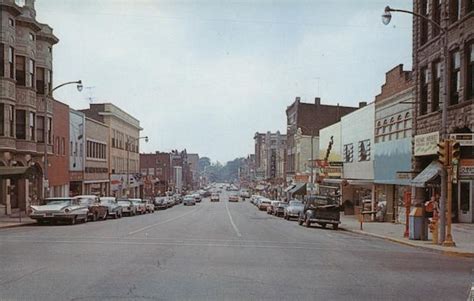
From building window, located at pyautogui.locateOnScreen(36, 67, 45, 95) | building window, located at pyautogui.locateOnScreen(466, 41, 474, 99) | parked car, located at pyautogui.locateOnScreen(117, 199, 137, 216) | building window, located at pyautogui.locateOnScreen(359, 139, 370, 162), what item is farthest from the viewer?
parked car, located at pyautogui.locateOnScreen(117, 199, 137, 216)

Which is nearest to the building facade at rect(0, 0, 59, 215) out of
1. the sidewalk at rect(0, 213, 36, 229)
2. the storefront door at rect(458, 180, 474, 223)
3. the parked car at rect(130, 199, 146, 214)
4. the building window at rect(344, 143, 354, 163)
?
the sidewalk at rect(0, 213, 36, 229)

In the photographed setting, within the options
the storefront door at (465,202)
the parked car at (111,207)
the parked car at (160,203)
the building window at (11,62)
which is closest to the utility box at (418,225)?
the storefront door at (465,202)

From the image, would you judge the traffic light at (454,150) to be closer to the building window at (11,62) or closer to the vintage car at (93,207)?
the vintage car at (93,207)

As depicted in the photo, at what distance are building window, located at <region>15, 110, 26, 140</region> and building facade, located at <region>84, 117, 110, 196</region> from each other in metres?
22.1

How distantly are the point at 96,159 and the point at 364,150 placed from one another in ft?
111

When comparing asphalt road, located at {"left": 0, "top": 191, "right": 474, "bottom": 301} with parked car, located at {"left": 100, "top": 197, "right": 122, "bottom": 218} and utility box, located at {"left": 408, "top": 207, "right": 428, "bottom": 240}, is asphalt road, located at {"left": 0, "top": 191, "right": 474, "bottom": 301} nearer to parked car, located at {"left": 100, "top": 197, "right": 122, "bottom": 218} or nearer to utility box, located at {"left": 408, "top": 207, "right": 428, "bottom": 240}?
utility box, located at {"left": 408, "top": 207, "right": 428, "bottom": 240}

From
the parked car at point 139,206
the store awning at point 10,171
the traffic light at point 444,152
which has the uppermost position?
the traffic light at point 444,152

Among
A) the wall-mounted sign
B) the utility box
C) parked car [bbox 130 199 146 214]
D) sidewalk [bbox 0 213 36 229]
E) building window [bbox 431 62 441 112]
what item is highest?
building window [bbox 431 62 441 112]

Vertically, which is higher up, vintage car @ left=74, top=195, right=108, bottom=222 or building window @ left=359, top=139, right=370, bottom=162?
building window @ left=359, top=139, right=370, bottom=162

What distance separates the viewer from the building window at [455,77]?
2880 centimetres

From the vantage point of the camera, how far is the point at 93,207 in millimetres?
38438

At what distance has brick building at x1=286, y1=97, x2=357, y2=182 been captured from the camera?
8256 cm

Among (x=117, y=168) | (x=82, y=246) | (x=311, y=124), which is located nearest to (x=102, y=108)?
(x=117, y=168)

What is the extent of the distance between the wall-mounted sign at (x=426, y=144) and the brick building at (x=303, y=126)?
4647 centimetres
